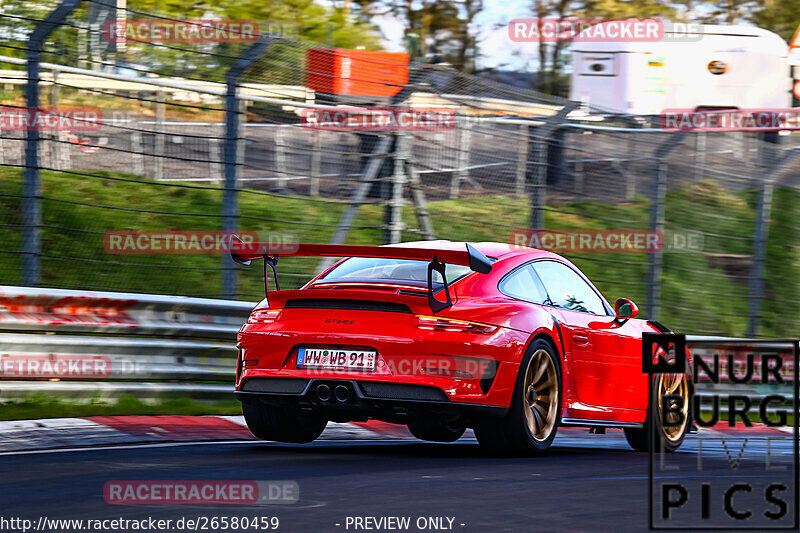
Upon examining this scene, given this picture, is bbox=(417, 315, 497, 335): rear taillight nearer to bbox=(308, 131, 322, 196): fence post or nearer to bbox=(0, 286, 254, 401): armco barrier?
bbox=(0, 286, 254, 401): armco barrier

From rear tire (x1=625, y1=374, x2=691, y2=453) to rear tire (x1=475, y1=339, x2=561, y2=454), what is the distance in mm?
1395

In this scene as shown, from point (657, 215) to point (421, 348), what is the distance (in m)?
6.46

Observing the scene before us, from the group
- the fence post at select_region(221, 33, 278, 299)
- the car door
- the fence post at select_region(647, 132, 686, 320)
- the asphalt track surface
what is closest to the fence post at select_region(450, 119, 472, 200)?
the fence post at select_region(647, 132, 686, 320)

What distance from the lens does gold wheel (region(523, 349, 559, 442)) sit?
24.7 feet

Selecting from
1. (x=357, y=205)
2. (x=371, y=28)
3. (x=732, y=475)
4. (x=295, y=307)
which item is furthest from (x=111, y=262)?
(x=371, y=28)

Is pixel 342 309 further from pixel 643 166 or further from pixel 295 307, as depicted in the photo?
pixel 643 166

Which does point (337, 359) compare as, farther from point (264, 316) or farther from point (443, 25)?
point (443, 25)

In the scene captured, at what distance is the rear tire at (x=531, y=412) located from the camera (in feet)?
24.0

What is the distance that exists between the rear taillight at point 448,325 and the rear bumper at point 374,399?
339 mm

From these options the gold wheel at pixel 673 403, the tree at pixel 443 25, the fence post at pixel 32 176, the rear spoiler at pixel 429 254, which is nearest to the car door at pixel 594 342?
the gold wheel at pixel 673 403

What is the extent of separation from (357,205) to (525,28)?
1840 centimetres

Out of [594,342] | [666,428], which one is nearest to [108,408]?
[594,342]

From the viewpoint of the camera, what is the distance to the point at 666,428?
9.25 meters

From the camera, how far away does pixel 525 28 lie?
95.6 feet
